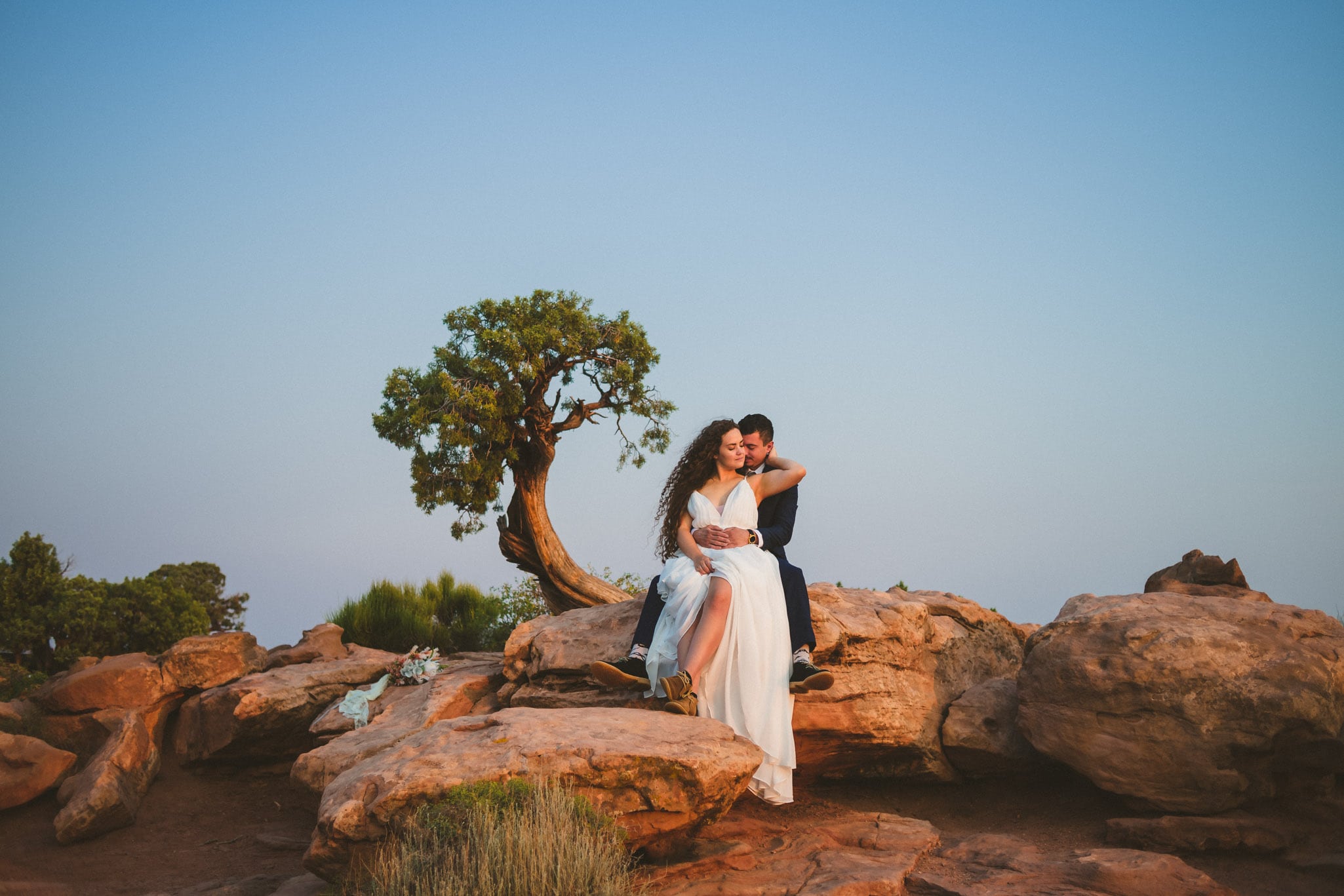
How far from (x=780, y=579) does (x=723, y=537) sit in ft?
2.31

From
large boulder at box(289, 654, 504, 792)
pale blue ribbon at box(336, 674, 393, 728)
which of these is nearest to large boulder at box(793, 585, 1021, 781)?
large boulder at box(289, 654, 504, 792)

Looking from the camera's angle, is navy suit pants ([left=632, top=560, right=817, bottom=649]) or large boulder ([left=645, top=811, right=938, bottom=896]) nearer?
large boulder ([left=645, top=811, right=938, bottom=896])

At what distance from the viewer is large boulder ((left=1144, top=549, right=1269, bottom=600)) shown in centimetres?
1088

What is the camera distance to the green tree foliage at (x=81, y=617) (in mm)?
18422

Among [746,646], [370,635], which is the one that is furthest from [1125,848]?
[370,635]

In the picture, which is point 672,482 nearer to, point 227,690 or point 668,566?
point 668,566

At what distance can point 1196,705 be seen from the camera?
8703 mm

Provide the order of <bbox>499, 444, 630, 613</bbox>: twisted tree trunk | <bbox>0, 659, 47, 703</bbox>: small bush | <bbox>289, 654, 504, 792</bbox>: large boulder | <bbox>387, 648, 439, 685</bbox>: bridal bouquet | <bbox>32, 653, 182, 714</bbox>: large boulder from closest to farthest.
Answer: <bbox>289, 654, 504, 792</bbox>: large boulder < <bbox>387, 648, 439, 685</bbox>: bridal bouquet < <bbox>32, 653, 182, 714</bbox>: large boulder < <bbox>0, 659, 47, 703</bbox>: small bush < <bbox>499, 444, 630, 613</bbox>: twisted tree trunk

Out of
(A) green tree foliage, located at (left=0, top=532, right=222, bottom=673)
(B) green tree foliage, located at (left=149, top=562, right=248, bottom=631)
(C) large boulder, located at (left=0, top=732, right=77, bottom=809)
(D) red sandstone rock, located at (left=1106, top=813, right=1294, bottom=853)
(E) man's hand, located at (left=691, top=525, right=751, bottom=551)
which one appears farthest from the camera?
(B) green tree foliage, located at (left=149, top=562, right=248, bottom=631)

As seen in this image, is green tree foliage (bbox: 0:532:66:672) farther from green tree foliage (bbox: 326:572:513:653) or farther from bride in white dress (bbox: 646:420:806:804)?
bride in white dress (bbox: 646:420:806:804)

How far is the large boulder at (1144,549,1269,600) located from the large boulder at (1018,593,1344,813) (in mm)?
1362

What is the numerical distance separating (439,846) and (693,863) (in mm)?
2235

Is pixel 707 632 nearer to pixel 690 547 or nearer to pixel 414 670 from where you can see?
pixel 690 547

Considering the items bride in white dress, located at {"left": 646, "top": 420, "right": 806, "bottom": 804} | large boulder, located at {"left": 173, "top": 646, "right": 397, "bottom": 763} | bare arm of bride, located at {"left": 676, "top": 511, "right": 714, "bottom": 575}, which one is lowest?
large boulder, located at {"left": 173, "top": 646, "right": 397, "bottom": 763}
